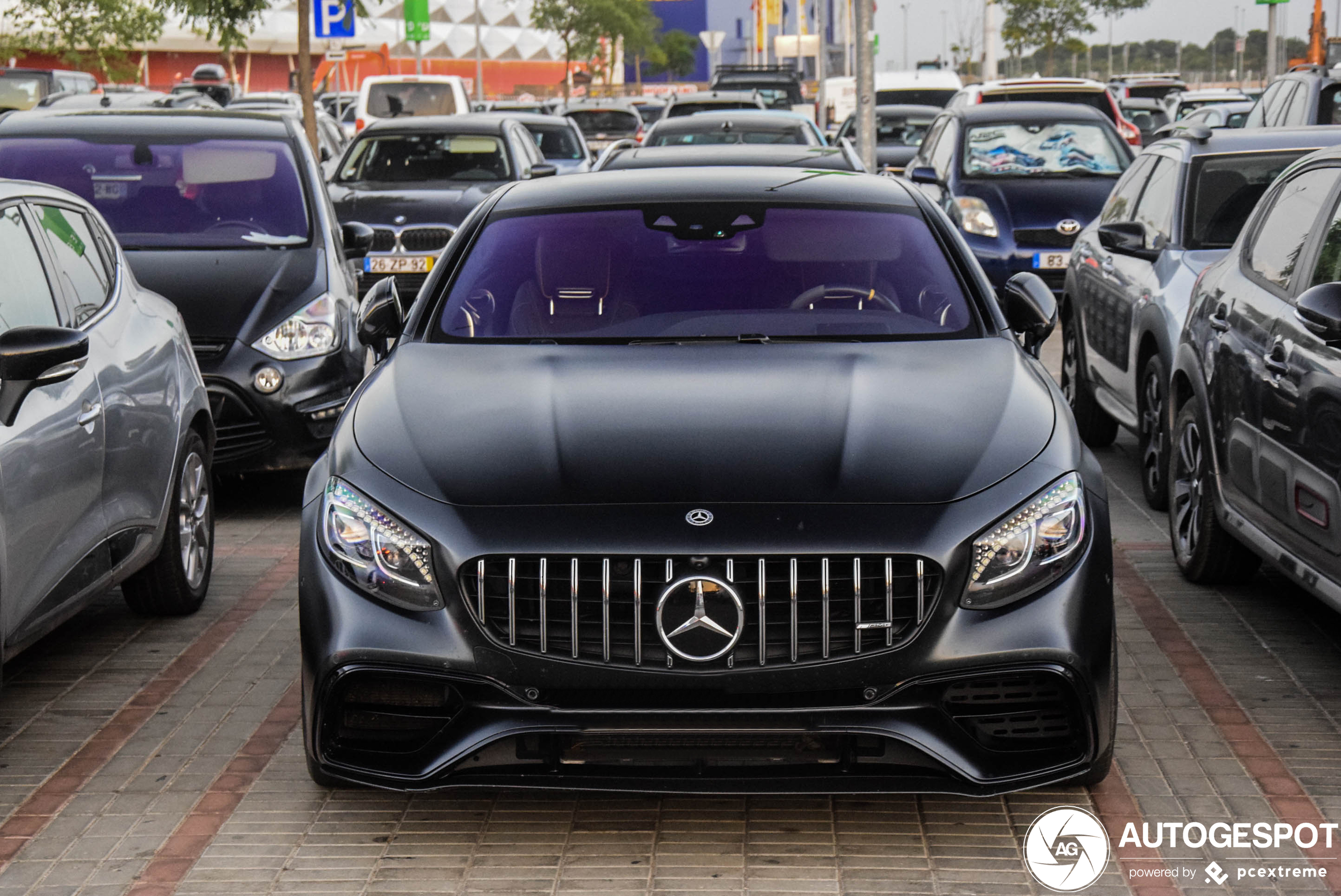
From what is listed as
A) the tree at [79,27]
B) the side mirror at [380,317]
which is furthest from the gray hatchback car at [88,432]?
the tree at [79,27]

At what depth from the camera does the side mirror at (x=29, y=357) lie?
5.02m

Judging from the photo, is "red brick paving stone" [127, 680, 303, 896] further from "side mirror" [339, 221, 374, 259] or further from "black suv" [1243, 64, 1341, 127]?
"black suv" [1243, 64, 1341, 127]

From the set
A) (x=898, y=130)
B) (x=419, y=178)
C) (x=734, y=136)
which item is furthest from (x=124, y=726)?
(x=898, y=130)

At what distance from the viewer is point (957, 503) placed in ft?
13.6

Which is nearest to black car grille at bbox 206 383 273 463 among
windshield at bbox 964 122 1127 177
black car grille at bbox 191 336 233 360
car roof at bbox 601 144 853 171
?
black car grille at bbox 191 336 233 360

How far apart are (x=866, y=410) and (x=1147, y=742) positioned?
4.33 feet

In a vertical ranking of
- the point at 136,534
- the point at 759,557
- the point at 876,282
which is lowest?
the point at 136,534

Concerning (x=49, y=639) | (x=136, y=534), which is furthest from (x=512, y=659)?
(x=49, y=639)

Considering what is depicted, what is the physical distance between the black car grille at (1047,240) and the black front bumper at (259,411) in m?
7.18

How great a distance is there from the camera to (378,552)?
4.20 m

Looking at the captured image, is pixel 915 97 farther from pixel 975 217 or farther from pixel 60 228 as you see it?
pixel 60 228

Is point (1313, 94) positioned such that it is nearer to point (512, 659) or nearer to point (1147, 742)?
point (1147, 742)

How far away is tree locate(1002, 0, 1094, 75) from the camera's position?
275 feet

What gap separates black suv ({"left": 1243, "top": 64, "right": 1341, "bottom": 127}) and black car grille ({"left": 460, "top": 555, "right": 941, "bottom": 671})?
37.3ft
